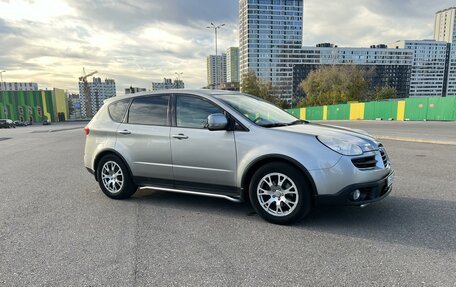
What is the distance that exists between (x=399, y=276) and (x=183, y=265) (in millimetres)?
1969

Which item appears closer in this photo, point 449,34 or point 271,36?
point 271,36

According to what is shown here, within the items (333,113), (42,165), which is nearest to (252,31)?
(333,113)

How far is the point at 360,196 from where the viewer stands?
3.85 metres

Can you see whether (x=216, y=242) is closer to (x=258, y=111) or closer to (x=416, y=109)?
(x=258, y=111)

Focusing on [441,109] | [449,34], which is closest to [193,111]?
[441,109]

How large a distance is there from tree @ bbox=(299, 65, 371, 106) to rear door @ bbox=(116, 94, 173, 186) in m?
57.8

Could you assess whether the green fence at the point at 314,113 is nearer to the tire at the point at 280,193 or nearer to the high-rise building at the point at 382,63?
the tire at the point at 280,193

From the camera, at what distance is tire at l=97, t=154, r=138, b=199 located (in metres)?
5.30

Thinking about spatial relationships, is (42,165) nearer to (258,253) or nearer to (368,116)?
(258,253)

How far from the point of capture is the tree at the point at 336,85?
5947cm

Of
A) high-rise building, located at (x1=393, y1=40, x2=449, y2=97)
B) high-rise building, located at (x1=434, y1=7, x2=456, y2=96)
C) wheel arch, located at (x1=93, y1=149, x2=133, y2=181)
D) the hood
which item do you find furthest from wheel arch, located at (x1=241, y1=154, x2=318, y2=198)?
high-rise building, located at (x1=434, y1=7, x2=456, y2=96)

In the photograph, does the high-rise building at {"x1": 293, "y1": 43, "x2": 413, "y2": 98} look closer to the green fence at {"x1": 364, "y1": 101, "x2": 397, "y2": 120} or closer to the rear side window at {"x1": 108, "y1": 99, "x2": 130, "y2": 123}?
the green fence at {"x1": 364, "y1": 101, "x2": 397, "y2": 120}

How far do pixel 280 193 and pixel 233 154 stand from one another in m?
0.78

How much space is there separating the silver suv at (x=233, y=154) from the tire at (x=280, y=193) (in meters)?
0.01
